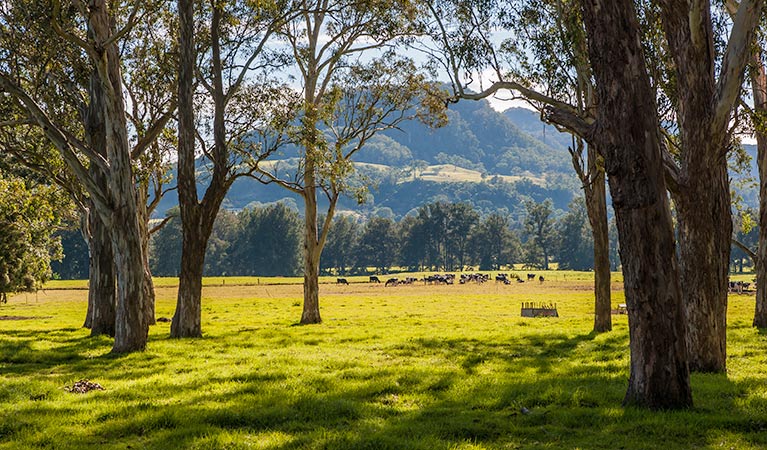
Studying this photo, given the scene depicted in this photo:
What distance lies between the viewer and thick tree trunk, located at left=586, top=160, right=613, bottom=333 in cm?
2308

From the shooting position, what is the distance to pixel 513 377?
44.4 feet

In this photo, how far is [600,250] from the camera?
23.1 meters

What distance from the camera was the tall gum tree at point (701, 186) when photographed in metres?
12.3

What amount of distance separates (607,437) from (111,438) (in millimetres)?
6152

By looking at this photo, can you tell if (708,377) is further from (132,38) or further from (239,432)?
(132,38)

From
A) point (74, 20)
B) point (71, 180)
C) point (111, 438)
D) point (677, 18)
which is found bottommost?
point (111, 438)

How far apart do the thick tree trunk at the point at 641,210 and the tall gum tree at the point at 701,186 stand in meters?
3.29

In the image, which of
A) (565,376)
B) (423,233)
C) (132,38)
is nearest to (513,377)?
(565,376)

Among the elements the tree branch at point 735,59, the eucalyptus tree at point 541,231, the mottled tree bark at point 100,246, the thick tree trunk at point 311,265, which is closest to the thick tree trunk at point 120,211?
the mottled tree bark at point 100,246

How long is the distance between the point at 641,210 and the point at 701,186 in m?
3.73

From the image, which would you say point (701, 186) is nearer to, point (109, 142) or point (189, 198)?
point (109, 142)

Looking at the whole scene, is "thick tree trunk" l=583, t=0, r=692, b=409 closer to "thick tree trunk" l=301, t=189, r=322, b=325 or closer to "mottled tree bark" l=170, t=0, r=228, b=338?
"mottled tree bark" l=170, t=0, r=228, b=338

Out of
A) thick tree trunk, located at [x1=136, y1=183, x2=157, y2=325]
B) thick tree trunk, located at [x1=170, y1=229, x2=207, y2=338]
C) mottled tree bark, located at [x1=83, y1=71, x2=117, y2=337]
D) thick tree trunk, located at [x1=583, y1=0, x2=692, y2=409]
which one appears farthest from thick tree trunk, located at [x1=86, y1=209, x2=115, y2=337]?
thick tree trunk, located at [x1=583, y1=0, x2=692, y2=409]

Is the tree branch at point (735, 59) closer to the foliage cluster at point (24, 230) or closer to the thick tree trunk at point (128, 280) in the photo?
the thick tree trunk at point (128, 280)
